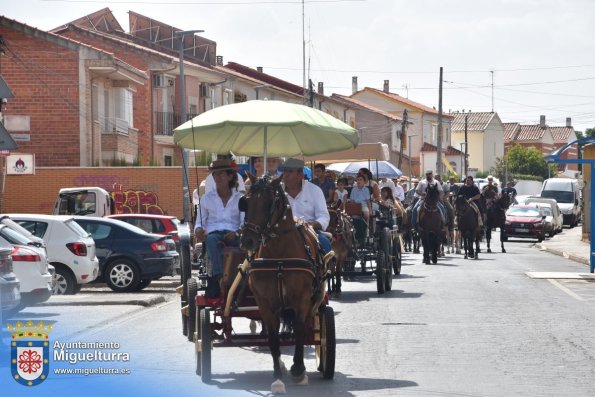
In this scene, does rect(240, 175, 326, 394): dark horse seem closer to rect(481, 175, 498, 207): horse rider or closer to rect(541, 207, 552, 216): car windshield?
rect(481, 175, 498, 207): horse rider

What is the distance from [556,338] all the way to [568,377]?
2.92 m

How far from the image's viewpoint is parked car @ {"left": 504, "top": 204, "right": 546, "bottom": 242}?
1988 inches

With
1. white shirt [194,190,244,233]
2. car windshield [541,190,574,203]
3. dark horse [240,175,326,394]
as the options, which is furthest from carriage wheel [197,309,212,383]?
car windshield [541,190,574,203]

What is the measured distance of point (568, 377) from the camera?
1115cm

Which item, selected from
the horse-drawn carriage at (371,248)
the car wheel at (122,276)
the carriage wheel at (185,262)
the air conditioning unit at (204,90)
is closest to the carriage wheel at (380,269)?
the horse-drawn carriage at (371,248)

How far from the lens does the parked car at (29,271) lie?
16.9 m

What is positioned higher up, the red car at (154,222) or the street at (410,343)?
the red car at (154,222)

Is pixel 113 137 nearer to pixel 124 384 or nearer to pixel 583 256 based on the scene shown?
pixel 583 256

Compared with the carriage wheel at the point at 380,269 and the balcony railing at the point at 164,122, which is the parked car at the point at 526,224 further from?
the carriage wheel at the point at 380,269

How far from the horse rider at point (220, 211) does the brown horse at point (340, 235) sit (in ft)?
19.3

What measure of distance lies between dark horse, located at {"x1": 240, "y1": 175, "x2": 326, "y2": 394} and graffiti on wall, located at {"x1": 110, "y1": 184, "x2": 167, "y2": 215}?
35.8 meters

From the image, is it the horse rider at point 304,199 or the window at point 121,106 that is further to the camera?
the window at point 121,106

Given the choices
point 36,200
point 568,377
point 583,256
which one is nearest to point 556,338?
point 568,377

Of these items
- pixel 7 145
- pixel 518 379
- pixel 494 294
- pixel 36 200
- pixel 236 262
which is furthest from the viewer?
pixel 36 200
